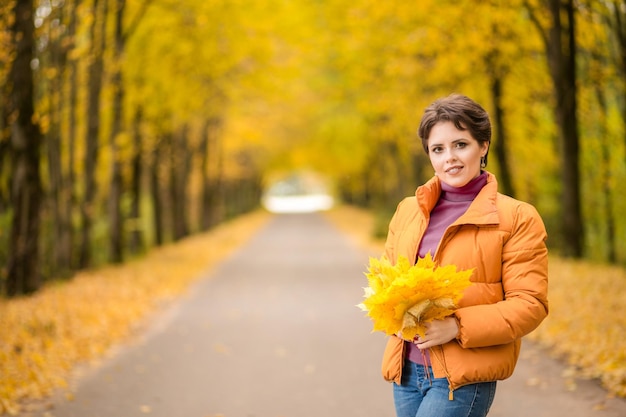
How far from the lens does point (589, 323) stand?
1001 cm

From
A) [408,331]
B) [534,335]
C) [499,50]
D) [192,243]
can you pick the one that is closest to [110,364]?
[534,335]

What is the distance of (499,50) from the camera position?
17.3 meters

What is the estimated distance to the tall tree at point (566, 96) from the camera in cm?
1579

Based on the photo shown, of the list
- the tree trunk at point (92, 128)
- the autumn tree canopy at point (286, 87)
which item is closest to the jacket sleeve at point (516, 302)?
the autumn tree canopy at point (286, 87)

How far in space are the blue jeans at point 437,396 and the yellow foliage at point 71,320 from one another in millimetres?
4940

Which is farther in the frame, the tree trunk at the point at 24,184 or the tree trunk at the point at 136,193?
the tree trunk at the point at 136,193

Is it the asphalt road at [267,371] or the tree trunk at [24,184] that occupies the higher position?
the tree trunk at [24,184]

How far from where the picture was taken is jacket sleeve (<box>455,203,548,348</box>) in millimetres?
2896

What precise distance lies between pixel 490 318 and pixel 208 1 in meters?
17.6

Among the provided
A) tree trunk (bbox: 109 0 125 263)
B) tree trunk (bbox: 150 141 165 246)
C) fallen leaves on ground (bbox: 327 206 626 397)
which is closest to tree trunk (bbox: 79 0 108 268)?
tree trunk (bbox: 109 0 125 263)

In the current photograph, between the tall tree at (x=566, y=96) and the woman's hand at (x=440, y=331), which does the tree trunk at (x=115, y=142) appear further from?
the woman's hand at (x=440, y=331)

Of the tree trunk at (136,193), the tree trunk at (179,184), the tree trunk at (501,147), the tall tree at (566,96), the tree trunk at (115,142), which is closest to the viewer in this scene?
the tall tree at (566,96)

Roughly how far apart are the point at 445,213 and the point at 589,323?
755cm

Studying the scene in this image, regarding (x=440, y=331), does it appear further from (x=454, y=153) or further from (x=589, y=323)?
(x=589, y=323)
